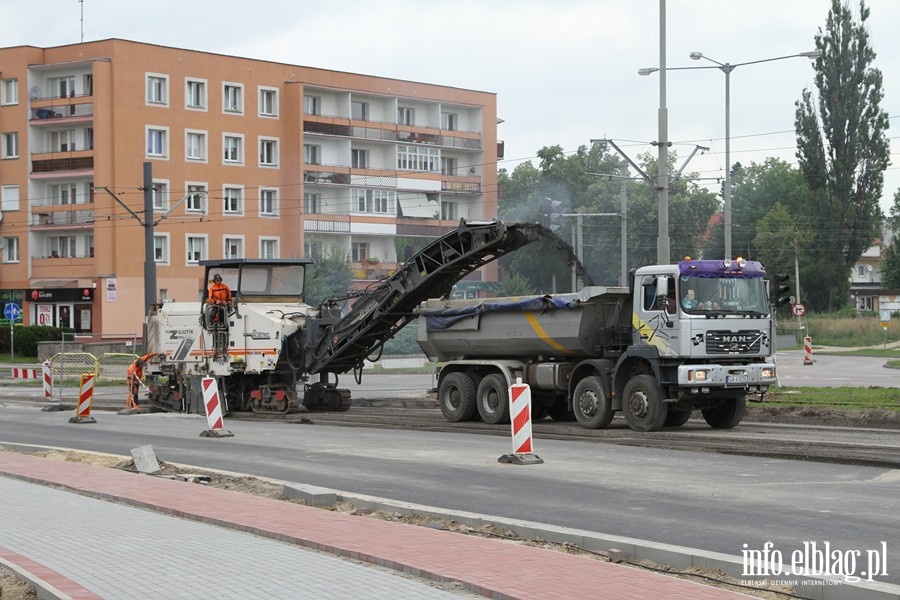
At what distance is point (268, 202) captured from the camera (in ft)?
237

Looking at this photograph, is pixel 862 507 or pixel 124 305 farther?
pixel 124 305

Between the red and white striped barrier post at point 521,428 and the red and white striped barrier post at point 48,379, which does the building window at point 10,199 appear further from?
the red and white striped barrier post at point 521,428

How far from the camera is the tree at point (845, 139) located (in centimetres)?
7825

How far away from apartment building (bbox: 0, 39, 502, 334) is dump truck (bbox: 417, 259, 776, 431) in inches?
1618

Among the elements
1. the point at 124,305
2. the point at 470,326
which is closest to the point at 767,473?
the point at 470,326

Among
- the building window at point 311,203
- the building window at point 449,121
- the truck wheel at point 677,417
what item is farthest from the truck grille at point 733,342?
the building window at point 449,121

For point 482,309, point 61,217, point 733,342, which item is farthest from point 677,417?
point 61,217

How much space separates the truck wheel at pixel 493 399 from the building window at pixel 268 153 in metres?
50.9

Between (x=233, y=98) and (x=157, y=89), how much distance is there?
4.92m

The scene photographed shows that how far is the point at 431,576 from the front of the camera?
842cm

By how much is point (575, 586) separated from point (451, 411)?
15964 millimetres

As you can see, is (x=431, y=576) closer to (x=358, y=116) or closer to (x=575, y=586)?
(x=575, y=586)

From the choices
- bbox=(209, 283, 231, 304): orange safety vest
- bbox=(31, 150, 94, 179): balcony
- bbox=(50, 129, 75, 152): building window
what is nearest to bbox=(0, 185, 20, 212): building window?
bbox=(31, 150, 94, 179): balcony

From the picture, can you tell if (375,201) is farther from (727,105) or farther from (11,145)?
(727,105)
